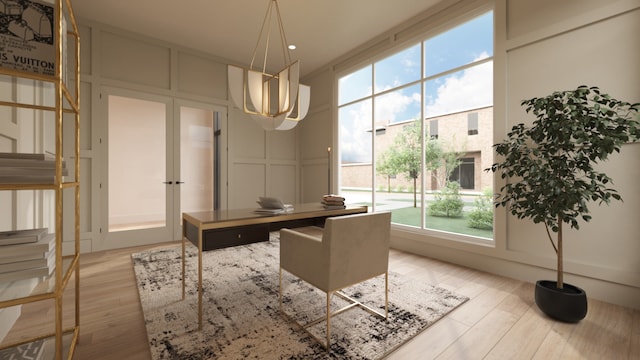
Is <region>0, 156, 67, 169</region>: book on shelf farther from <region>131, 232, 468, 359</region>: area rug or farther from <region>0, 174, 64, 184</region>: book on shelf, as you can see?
<region>131, 232, 468, 359</region>: area rug

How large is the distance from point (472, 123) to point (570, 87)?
3.20 ft

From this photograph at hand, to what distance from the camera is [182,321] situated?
6.47ft

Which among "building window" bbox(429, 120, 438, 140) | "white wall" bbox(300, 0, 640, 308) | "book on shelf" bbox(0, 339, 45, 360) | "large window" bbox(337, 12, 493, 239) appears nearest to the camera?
"book on shelf" bbox(0, 339, 45, 360)

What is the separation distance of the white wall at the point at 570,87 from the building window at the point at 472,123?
0.34 meters

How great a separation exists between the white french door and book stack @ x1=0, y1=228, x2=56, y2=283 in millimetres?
3335

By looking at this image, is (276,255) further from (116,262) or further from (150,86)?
(150,86)

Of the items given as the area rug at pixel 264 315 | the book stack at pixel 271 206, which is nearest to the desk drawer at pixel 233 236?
the book stack at pixel 271 206

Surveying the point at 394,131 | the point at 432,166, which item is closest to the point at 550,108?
the point at 432,166

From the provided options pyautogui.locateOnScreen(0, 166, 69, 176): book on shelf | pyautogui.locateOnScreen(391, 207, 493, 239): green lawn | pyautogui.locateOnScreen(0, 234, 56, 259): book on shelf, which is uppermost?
pyautogui.locateOnScreen(0, 166, 69, 176): book on shelf

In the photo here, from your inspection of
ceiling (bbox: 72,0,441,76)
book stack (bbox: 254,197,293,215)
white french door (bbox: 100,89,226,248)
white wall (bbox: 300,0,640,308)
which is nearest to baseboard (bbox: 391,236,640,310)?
white wall (bbox: 300,0,640,308)

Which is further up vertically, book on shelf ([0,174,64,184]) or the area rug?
book on shelf ([0,174,64,184])

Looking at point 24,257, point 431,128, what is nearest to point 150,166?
point 24,257

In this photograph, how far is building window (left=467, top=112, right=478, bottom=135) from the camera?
3330 millimetres

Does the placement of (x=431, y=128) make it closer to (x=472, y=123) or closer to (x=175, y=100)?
(x=472, y=123)
